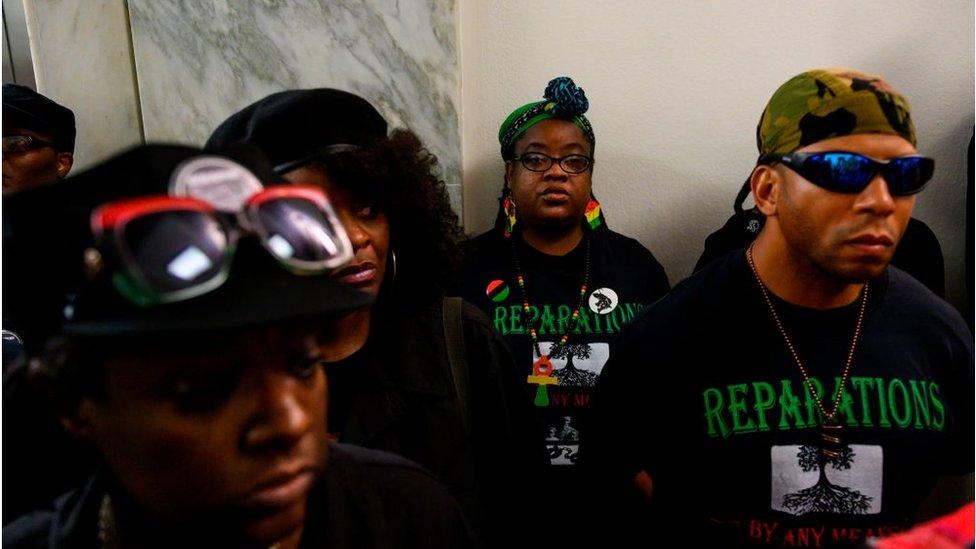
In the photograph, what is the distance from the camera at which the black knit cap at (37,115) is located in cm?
242

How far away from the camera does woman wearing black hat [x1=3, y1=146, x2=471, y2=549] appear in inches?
26.6

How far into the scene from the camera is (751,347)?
5.50ft

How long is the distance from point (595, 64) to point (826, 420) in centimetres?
205

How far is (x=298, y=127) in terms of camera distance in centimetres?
150

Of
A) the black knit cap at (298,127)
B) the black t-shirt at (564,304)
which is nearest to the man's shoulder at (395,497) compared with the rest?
the black knit cap at (298,127)

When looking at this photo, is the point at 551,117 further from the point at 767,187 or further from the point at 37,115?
the point at 37,115

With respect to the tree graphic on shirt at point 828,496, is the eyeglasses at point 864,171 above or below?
above

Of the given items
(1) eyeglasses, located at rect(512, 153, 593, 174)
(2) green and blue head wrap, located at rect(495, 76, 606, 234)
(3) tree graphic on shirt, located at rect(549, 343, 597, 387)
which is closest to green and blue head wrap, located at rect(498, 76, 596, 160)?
(2) green and blue head wrap, located at rect(495, 76, 606, 234)

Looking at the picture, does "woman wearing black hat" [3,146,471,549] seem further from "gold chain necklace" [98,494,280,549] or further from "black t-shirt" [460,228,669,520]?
"black t-shirt" [460,228,669,520]

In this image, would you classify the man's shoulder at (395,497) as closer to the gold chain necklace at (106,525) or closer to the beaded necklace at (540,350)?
the gold chain necklace at (106,525)

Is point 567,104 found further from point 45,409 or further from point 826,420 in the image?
point 45,409

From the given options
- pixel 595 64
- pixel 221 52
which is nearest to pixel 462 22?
pixel 595 64

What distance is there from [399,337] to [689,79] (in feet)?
7.09

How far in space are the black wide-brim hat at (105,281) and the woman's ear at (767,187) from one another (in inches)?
52.9
